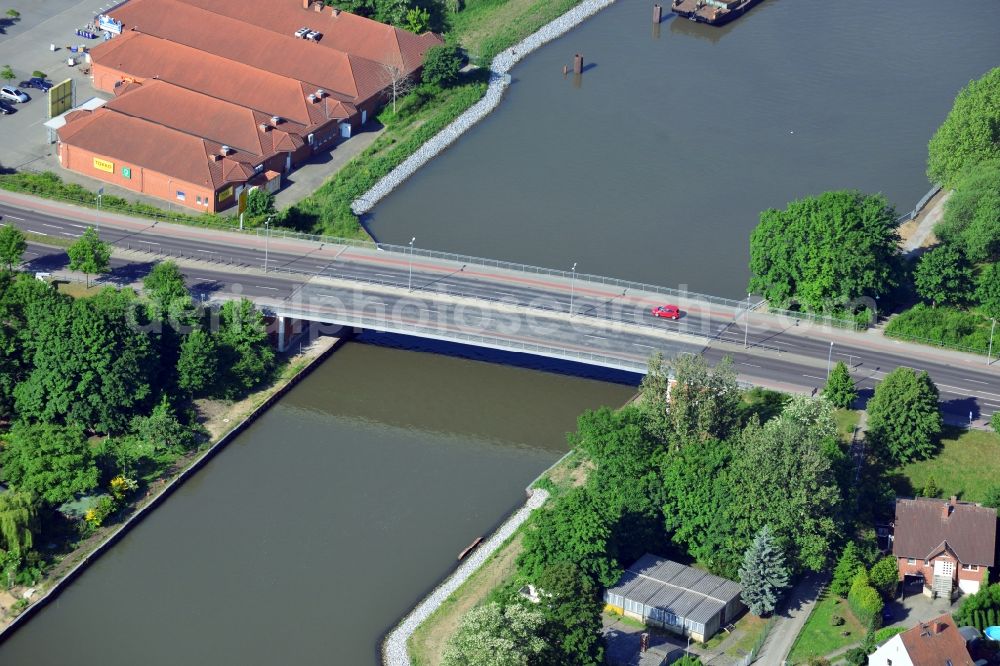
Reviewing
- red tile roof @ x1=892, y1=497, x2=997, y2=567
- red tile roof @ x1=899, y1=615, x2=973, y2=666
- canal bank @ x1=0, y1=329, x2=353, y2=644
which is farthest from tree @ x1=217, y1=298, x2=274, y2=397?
red tile roof @ x1=899, y1=615, x2=973, y2=666

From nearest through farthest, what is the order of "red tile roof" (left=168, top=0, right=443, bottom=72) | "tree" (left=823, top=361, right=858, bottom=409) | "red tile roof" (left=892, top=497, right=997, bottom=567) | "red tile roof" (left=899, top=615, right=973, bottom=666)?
1. "red tile roof" (left=899, top=615, right=973, bottom=666)
2. "red tile roof" (left=892, top=497, right=997, bottom=567)
3. "tree" (left=823, top=361, right=858, bottom=409)
4. "red tile roof" (left=168, top=0, right=443, bottom=72)

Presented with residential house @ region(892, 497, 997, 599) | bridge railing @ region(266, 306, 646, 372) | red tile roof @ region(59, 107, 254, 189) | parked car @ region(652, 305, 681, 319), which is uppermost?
red tile roof @ region(59, 107, 254, 189)

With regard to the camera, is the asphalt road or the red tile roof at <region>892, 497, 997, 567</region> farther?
the asphalt road

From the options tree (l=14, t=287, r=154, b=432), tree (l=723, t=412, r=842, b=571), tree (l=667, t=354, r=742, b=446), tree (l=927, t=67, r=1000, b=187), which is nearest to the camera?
tree (l=723, t=412, r=842, b=571)

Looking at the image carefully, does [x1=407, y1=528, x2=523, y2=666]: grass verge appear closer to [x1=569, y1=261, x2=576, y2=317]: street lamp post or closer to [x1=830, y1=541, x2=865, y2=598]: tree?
[x1=830, y1=541, x2=865, y2=598]: tree

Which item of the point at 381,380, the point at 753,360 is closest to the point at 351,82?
the point at 381,380

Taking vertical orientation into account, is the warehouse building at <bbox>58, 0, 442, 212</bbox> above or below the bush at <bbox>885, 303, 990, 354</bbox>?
above

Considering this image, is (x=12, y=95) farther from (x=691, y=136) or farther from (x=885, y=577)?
(x=885, y=577)
